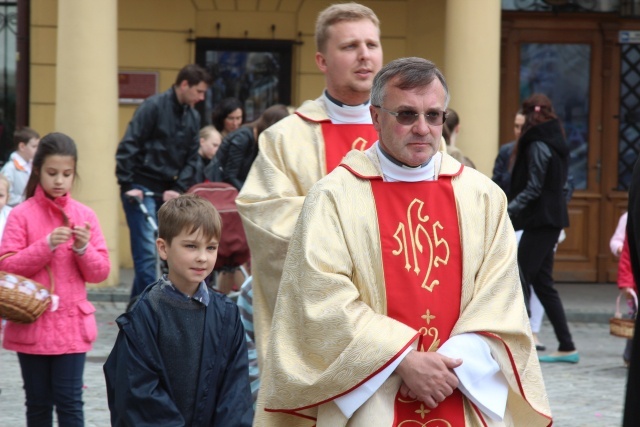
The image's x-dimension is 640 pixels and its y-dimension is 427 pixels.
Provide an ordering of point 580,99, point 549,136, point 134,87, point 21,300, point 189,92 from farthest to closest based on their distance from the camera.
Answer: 1. point 580,99
2. point 134,87
3. point 189,92
4. point 549,136
5. point 21,300

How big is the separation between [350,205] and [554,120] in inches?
240

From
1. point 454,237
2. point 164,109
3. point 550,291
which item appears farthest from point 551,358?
point 454,237

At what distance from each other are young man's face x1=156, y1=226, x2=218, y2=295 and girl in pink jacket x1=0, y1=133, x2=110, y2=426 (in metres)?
1.57

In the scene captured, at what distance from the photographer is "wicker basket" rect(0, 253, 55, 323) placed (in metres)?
5.66

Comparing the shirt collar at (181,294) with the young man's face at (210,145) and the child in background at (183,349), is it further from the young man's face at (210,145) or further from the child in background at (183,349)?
the young man's face at (210,145)

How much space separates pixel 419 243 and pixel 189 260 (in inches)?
31.9

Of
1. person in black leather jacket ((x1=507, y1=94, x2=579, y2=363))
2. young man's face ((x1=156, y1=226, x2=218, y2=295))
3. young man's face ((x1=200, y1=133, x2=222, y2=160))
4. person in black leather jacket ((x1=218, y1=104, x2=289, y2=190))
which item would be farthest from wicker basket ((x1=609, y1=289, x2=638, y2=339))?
young man's face ((x1=156, y1=226, x2=218, y2=295))

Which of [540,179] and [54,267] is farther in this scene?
[540,179]

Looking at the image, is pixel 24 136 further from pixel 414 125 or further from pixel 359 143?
pixel 414 125

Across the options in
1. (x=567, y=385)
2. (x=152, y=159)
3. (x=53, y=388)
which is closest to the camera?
(x=53, y=388)

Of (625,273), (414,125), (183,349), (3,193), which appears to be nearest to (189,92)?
(3,193)

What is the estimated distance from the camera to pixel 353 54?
202 inches

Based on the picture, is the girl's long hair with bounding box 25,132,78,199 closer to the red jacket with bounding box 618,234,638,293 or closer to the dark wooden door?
the red jacket with bounding box 618,234,638,293

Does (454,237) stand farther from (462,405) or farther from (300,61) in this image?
(300,61)
